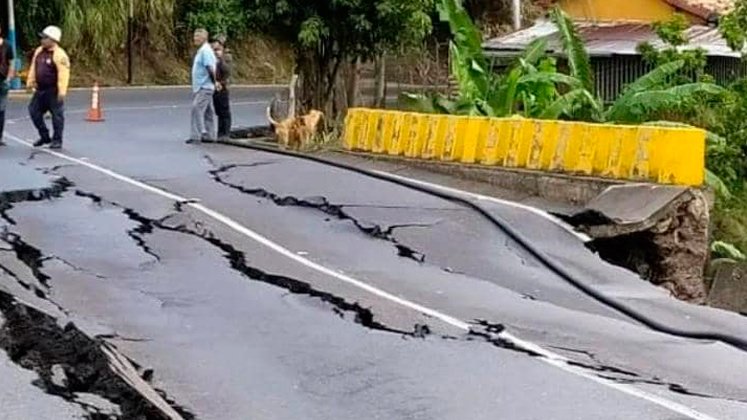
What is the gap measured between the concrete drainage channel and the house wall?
24.1 metres

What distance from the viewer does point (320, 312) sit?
1037 centimetres

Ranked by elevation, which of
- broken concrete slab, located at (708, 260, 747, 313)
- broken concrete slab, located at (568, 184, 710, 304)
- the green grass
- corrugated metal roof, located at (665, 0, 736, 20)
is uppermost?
corrugated metal roof, located at (665, 0, 736, 20)

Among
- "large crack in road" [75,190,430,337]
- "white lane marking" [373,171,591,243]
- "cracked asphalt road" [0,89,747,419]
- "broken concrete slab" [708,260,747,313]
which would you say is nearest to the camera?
"cracked asphalt road" [0,89,747,419]

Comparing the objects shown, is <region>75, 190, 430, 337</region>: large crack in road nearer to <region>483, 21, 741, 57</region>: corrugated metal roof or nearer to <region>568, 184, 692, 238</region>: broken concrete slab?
<region>568, 184, 692, 238</region>: broken concrete slab

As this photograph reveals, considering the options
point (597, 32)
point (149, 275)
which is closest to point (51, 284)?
point (149, 275)

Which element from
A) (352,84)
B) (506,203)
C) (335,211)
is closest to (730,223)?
(506,203)

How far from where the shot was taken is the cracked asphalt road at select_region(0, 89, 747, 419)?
7.96m

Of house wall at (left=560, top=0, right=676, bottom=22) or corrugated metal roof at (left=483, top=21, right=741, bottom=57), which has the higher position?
house wall at (left=560, top=0, right=676, bottom=22)

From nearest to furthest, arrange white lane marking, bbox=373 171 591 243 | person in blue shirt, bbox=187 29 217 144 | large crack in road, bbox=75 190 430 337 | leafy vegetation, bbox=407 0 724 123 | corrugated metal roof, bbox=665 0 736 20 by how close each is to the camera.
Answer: large crack in road, bbox=75 190 430 337 < white lane marking, bbox=373 171 591 243 < leafy vegetation, bbox=407 0 724 123 < person in blue shirt, bbox=187 29 217 144 < corrugated metal roof, bbox=665 0 736 20

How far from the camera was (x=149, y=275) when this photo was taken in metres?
11.5

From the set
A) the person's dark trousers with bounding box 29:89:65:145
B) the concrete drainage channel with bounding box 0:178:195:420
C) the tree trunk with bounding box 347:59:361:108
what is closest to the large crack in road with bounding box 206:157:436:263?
the person's dark trousers with bounding box 29:89:65:145

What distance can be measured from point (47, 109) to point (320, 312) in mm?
11497

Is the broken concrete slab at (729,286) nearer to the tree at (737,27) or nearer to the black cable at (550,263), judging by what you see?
the black cable at (550,263)

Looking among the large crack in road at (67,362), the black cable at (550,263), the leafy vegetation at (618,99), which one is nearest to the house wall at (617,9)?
the leafy vegetation at (618,99)
